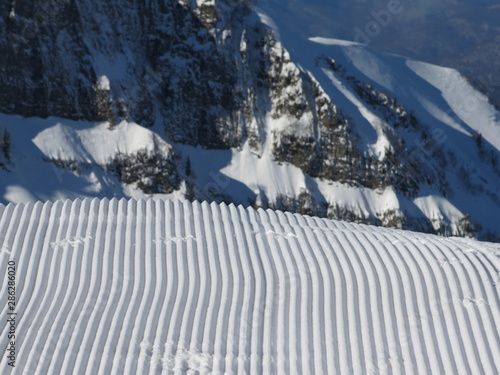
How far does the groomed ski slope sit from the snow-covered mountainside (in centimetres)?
6883

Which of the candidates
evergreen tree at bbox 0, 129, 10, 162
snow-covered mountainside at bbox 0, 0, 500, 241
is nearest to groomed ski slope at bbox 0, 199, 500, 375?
evergreen tree at bbox 0, 129, 10, 162

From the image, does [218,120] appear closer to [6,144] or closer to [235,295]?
[6,144]

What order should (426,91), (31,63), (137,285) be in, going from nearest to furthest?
1. (137,285)
2. (31,63)
3. (426,91)

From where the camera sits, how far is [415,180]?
105m

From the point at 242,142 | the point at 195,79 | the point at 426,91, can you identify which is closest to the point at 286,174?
the point at 242,142

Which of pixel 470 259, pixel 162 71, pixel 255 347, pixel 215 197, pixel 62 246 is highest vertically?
pixel 470 259

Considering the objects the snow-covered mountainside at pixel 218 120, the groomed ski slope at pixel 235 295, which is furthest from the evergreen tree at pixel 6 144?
the groomed ski slope at pixel 235 295

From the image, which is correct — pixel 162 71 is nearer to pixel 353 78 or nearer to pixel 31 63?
pixel 31 63

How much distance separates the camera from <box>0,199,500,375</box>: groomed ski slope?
56.0 feet

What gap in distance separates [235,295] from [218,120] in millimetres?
85722

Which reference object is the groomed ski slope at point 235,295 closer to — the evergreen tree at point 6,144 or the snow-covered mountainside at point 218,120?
the evergreen tree at point 6,144

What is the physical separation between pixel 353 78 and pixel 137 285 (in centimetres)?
9361

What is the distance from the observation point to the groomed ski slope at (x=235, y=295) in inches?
672

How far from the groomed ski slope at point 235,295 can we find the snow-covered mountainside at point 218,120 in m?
68.8
